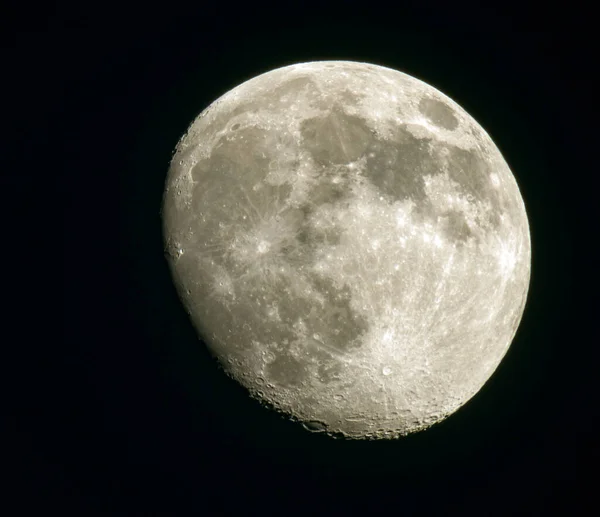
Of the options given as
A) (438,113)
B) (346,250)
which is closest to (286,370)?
(346,250)

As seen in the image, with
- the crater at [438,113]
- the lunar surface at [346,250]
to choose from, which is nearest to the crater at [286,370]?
the lunar surface at [346,250]

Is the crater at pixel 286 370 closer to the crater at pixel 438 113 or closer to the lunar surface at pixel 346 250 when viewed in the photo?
the lunar surface at pixel 346 250

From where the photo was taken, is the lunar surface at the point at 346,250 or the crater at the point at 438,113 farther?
the crater at the point at 438,113

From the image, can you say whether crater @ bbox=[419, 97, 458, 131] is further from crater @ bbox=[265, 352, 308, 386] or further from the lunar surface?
crater @ bbox=[265, 352, 308, 386]

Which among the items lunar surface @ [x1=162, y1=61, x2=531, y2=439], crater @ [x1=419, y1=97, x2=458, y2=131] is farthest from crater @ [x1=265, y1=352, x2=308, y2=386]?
crater @ [x1=419, y1=97, x2=458, y2=131]

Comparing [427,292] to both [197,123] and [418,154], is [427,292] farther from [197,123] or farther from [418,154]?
[197,123]

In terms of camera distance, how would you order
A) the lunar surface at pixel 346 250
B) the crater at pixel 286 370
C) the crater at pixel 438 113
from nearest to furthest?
the lunar surface at pixel 346 250
the crater at pixel 286 370
the crater at pixel 438 113

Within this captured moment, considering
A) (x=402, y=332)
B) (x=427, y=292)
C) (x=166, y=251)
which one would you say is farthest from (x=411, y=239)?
(x=166, y=251)
